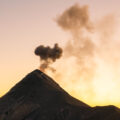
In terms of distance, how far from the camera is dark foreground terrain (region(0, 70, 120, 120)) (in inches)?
3516

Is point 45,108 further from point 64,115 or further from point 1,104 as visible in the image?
point 1,104

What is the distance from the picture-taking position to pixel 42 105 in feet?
Answer: 348

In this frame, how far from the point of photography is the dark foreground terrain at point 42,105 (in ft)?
293

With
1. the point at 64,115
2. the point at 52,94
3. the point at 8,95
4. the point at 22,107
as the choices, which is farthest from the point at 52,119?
the point at 8,95

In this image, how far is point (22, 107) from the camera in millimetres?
104000

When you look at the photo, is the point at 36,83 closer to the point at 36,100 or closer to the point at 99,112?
the point at 36,100

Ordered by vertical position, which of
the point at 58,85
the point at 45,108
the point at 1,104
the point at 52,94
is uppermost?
the point at 58,85

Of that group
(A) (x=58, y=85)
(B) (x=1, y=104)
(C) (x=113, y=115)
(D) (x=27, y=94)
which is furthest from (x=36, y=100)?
(C) (x=113, y=115)

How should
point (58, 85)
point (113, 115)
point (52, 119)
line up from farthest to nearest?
point (58, 85) → point (52, 119) → point (113, 115)

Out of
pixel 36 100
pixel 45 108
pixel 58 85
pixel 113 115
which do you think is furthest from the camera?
pixel 58 85

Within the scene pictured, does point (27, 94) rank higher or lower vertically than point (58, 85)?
lower

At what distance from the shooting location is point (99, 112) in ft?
281

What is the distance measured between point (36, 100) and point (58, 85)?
25.0 metres

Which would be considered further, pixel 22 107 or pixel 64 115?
pixel 22 107
